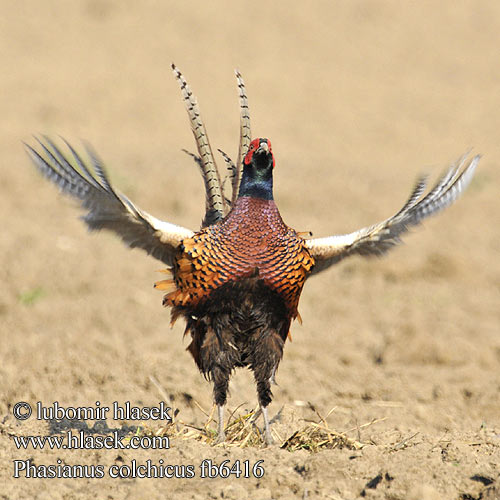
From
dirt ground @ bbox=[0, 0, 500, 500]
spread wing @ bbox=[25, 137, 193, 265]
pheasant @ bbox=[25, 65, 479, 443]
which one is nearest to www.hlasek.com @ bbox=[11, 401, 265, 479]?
dirt ground @ bbox=[0, 0, 500, 500]

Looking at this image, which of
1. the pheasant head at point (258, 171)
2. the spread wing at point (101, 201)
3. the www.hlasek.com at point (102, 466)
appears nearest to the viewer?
the www.hlasek.com at point (102, 466)

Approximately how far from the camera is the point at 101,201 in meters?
4.57

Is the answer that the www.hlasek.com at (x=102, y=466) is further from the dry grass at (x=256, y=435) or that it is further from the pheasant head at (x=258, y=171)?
the pheasant head at (x=258, y=171)

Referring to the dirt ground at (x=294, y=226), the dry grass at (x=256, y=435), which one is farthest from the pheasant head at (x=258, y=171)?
the dirt ground at (x=294, y=226)

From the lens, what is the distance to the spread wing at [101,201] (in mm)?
4469

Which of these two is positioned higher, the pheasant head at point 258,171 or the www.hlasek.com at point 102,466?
the pheasant head at point 258,171

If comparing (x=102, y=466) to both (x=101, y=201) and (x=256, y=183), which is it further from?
(x=256, y=183)

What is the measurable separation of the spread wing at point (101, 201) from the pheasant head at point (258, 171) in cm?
48

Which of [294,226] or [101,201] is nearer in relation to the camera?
[101,201]

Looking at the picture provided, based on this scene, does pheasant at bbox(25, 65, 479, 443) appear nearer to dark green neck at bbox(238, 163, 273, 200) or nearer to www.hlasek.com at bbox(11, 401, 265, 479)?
dark green neck at bbox(238, 163, 273, 200)

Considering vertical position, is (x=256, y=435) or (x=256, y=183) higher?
(x=256, y=183)

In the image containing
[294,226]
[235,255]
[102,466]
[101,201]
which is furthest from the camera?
[294,226]

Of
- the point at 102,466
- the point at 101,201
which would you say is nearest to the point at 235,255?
the point at 101,201

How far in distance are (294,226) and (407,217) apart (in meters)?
5.74
